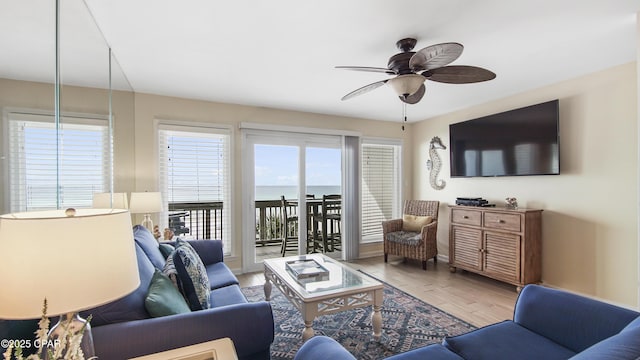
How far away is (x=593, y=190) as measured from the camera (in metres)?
3.06

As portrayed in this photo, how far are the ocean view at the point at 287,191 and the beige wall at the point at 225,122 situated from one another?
1.14ft

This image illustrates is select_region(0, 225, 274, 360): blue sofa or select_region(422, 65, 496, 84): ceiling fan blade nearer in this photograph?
select_region(0, 225, 274, 360): blue sofa

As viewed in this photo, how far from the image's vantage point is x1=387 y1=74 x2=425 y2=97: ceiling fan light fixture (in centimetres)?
222

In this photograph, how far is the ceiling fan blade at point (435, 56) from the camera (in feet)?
5.77

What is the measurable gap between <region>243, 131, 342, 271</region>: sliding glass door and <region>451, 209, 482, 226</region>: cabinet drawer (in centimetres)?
171

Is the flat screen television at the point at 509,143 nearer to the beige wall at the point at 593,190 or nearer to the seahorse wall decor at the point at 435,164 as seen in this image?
the beige wall at the point at 593,190

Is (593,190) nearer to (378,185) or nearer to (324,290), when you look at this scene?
(378,185)

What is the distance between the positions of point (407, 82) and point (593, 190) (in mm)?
2427

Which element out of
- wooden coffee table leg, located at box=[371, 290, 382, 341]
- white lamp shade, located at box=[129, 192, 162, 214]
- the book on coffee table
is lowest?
wooden coffee table leg, located at box=[371, 290, 382, 341]

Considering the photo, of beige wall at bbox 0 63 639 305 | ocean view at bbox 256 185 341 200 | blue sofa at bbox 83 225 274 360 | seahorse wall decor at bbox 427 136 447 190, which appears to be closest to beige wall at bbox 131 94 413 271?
beige wall at bbox 0 63 639 305

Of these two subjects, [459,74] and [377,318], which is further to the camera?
[377,318]

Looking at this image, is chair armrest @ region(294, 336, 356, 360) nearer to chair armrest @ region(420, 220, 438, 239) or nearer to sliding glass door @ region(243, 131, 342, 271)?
sliding glass door @ region(243, 131, 342, 271)

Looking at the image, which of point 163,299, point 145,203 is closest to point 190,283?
point 163,299

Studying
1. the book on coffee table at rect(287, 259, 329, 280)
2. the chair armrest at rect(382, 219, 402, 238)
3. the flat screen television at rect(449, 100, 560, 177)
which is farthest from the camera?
the chair armrest at rect(382, 219, 402, 238)
